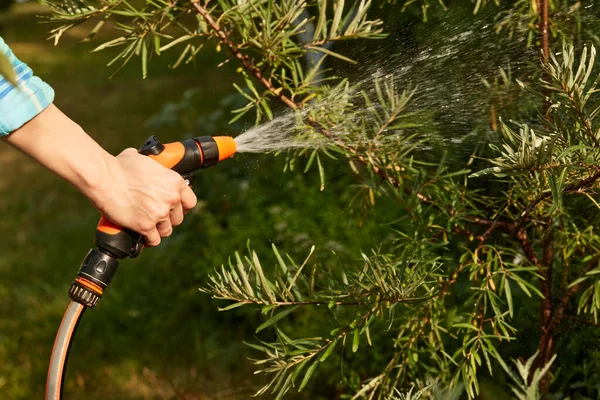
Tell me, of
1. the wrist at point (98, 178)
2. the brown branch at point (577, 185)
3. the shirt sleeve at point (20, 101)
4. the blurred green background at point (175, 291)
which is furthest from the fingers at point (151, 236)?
the brown branch at point (577, 185)

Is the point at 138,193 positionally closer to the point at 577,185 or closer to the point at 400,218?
the point at 400,218

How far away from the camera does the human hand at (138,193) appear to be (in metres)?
1.27

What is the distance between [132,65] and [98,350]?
497 centimetres

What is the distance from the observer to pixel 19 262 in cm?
354

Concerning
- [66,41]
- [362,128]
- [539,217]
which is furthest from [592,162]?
[66,41]

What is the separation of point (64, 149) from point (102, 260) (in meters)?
0.22

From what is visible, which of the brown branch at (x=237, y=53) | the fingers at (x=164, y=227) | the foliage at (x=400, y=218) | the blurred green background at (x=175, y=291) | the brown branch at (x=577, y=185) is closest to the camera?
the brown branch at (x=577, y=185)

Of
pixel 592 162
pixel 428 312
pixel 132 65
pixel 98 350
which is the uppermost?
pixel 592 162

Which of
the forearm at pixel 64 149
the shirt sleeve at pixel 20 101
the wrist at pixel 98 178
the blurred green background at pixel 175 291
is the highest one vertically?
the shirt sleeve at pixel 20 101

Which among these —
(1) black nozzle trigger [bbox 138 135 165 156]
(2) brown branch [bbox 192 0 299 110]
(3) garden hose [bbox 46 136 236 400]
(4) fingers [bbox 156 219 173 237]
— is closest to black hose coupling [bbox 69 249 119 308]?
(3) garden hose [bbox 46 136 236 400]

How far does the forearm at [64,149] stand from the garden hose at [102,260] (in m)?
0.10

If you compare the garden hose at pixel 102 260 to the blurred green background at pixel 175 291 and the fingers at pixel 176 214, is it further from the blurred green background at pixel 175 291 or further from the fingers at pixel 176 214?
the blurred green background at pixel 175 291

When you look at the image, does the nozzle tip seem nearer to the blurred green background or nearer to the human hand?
the human hand

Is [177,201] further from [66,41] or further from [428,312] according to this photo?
[66,41]
